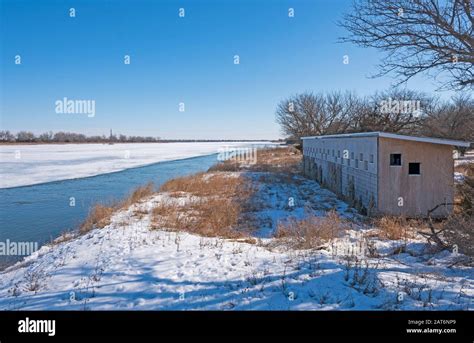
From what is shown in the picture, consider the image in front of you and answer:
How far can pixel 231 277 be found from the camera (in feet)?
16.4

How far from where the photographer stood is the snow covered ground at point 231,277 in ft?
13.5

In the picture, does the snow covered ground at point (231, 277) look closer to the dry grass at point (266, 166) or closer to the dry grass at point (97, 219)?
the dry grass at point (97, 219)

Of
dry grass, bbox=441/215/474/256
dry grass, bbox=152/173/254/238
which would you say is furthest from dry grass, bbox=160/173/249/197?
dry grass, bbox=441/215/474/256

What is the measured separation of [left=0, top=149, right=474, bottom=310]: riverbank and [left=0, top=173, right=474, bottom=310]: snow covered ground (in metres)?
0.02

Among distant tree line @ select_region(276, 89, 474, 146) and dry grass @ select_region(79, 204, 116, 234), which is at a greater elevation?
distant tree line @ select_region(276, 89, 474, 146)

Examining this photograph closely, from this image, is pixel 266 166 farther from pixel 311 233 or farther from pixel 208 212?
pixel 311 233

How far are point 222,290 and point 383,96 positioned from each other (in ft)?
134

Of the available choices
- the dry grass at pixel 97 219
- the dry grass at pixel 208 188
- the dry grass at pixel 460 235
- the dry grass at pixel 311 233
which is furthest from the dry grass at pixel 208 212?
the dry grass at pixel 460 235

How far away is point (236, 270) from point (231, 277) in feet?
1.11

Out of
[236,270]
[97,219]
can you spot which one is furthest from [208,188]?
[236,270]

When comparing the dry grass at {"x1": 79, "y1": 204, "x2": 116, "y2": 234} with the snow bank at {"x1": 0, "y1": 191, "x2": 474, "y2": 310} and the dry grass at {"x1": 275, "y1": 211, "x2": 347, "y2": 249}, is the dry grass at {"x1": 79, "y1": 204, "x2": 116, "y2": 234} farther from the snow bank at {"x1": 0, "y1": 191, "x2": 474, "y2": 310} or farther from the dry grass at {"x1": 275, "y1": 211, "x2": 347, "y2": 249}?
the dry grass at {"x1": 275, "y1": 211, "x2": 347, "y2": 249}

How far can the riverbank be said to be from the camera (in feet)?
13.6
